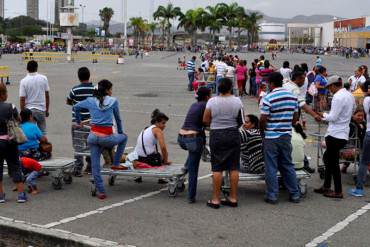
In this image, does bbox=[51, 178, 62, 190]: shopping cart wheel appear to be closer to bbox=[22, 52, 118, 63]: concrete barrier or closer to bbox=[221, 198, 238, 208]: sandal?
bbox=[221, 198, 238, 208]: sandal

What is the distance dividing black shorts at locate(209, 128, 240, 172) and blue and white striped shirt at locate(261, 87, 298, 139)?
1.69 ft

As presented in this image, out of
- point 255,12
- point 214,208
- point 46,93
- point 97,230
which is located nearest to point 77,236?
point 97,230

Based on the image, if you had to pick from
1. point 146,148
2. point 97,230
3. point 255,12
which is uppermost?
point 255,12

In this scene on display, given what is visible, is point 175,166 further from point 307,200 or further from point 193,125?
point 307,200

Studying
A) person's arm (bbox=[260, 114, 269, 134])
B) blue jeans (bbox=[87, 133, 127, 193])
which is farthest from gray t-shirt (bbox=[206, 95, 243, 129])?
blue jeans (bbox=[87, 133, 127, 193])

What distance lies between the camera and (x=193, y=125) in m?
7.76

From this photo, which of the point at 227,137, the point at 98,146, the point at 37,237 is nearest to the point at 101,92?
the point at 98,146

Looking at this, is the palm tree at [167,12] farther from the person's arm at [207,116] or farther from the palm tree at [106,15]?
the person's arm at [207,116]

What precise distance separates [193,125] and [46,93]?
3.34 m

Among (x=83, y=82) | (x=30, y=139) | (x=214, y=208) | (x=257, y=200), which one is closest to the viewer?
(x=214, y=208)

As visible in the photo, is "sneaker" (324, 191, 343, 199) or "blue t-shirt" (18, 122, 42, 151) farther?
"blue t-shirt" (18, 122, 42, 151)

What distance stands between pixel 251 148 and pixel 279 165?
1.71 feet

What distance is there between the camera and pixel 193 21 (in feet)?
424

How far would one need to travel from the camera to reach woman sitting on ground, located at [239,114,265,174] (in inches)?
323
